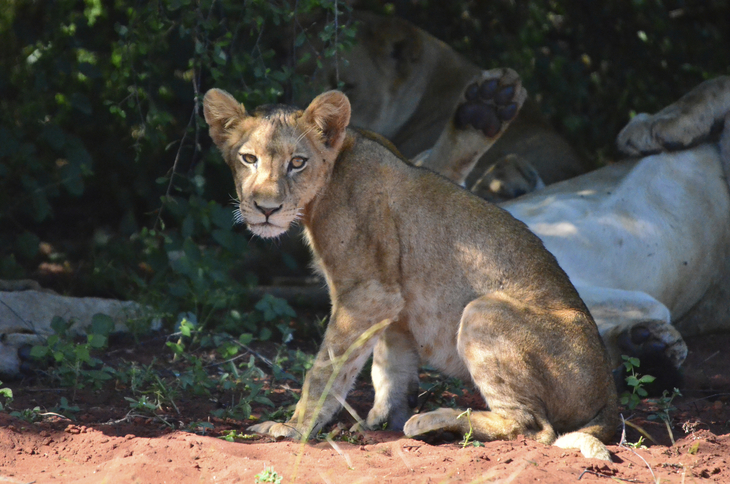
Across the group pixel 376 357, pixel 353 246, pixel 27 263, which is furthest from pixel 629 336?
pixel 27 263

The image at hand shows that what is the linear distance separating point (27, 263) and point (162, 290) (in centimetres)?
128

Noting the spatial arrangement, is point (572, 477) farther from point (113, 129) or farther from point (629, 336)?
point (113, 129)

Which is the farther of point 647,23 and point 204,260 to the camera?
point 647,23

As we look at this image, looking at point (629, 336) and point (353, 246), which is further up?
point (353, 246)

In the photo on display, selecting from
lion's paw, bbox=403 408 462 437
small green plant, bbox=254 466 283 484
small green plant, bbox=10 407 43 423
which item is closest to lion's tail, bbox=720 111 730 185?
lion's paw, bbox=403 408 462 437

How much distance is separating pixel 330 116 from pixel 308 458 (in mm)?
1342

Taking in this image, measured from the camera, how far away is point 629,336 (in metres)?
4.04

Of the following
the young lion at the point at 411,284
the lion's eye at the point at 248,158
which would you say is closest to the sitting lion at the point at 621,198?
the young lion at the point at 411,284

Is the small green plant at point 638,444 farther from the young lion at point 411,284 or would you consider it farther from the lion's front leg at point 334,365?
the lion's front leg at point 334,365

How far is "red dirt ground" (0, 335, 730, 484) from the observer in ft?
8.82

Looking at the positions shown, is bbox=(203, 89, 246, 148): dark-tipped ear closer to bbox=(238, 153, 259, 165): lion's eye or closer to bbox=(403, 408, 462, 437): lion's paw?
bbox=(238, 153, 259, 165): lion's eye

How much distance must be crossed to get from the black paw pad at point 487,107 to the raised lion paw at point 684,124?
929 mm

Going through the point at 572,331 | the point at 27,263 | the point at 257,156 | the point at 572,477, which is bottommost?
the point at 27,263

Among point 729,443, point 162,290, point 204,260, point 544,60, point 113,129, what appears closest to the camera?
point 729,443
